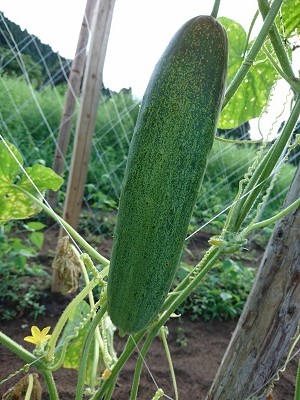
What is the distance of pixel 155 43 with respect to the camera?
Answer: 371 centimetres

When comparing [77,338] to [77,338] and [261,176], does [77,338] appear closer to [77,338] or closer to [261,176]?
[77,338]

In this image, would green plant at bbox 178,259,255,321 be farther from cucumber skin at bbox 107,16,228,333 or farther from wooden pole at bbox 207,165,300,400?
cucumber skin at bbox 107,16,228,333

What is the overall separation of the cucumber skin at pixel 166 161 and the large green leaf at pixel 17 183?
45 cm

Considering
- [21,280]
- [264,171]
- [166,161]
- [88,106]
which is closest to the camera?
[166,161]

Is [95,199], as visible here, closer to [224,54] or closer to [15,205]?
[15,205]

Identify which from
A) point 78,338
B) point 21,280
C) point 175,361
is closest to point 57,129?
point 21,280

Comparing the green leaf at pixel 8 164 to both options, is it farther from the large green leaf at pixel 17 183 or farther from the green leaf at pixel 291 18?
the green leaf at pixel 291 18

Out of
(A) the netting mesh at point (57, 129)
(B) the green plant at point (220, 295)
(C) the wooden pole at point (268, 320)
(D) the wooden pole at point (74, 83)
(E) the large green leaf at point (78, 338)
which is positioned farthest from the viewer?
(A) the netting mesh at point (57, 129)

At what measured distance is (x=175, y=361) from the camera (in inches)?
79.8

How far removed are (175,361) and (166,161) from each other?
1606mm

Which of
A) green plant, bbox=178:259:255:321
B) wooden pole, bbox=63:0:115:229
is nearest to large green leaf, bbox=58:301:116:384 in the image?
wooden pole, bbox=63:0:115:229

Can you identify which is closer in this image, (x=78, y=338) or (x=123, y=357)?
(x=123, y=357)

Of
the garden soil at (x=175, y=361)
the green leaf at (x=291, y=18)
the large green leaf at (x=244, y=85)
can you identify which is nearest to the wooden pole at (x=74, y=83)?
the garden soil at (x=175, y=361)

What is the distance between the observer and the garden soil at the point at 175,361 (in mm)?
1728
